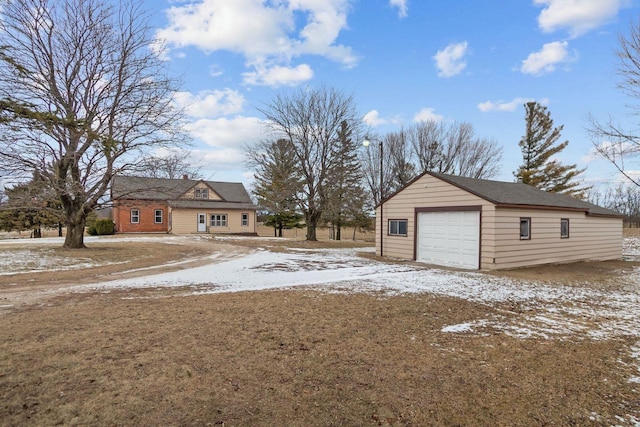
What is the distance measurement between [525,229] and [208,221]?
2791cm

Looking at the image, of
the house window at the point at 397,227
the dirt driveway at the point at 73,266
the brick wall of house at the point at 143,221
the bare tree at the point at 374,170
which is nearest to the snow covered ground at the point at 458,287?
the dirt driveway at the point at 73,266

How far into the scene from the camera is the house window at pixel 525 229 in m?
14.0

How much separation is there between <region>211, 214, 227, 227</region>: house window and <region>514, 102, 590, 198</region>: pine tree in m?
30.2

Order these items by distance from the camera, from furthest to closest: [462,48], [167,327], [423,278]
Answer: [462,48]
[423,278]
[167,327]

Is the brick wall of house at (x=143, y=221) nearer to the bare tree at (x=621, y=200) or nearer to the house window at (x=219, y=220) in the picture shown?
the house window at (x=219, y=220)

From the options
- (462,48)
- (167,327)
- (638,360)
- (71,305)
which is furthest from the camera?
(462,48)

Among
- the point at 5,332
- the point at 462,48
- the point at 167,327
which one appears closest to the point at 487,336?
the point at 167,327

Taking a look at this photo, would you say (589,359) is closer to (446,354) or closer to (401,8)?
(446,354)

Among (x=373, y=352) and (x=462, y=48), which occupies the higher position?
(x=462, y=48)

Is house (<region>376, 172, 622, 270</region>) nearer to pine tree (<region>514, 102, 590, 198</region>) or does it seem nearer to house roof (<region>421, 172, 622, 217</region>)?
house roof (<region>421, 172, 622, 217</region>)

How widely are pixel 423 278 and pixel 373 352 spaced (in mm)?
6757

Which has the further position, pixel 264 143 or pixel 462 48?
pixel 264 143

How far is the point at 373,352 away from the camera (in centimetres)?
465

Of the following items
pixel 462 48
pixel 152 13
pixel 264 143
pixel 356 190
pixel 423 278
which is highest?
pixel 152 13
